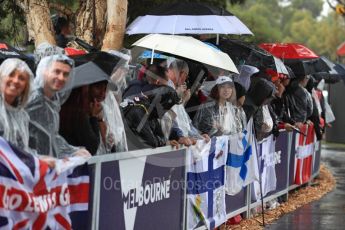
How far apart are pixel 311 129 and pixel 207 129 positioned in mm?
4891

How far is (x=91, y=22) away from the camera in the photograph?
9.88m

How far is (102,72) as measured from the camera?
597 cm

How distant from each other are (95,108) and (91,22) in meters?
3.78

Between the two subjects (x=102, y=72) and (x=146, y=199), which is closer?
(x=102, y=72)

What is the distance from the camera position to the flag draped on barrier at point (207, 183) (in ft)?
26.2

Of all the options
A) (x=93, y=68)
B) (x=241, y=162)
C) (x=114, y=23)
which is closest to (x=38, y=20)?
(x=114, y=23)

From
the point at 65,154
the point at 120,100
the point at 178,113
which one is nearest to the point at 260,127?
the point at 178,113

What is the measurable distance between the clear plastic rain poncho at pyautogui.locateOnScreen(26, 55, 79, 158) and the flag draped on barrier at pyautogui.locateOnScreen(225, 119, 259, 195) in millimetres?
3730

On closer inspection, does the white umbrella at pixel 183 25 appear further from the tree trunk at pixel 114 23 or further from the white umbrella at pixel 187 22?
the tree trunk at pixel 114 23

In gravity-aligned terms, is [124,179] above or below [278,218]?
above

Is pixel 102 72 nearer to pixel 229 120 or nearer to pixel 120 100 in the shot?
pixel 120 100

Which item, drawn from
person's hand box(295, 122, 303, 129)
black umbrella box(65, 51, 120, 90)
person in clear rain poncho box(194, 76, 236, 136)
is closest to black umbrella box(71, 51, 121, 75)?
black umbrella box(65, 51, 120, 90)

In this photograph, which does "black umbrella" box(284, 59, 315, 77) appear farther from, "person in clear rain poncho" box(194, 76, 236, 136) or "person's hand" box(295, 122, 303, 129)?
"person in clear rain poncho" box(194, 76, 236, 136)

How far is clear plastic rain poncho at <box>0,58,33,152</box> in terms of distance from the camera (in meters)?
5.08
